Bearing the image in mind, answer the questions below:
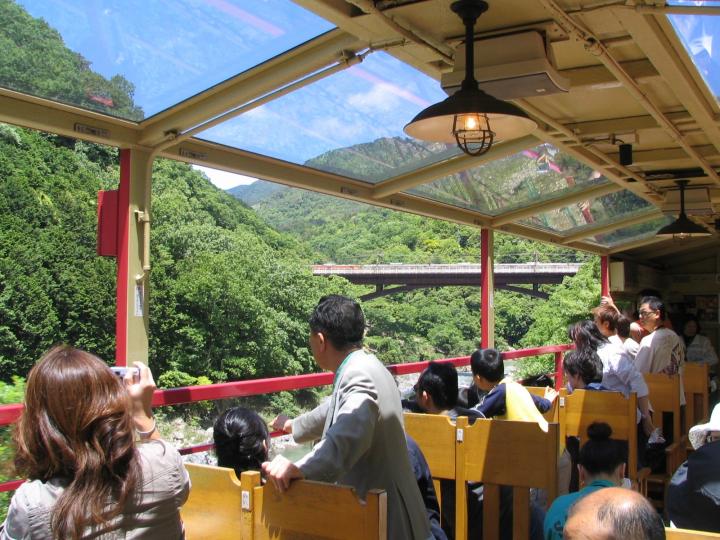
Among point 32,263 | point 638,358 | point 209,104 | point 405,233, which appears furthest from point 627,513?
point 405,233

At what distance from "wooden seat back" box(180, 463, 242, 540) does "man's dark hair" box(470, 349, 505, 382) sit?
1810 mm

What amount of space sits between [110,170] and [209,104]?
31.7m

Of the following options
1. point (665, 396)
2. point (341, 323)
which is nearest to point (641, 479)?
point (665, 396)

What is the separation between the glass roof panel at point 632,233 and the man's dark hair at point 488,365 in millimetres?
5895

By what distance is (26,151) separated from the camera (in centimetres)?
3077

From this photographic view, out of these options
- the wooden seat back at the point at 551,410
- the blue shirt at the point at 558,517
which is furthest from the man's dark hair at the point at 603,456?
the wooden seat back at the point at 551,410

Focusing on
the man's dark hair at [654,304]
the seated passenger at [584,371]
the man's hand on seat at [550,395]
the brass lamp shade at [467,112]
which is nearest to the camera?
the brass lamp shade at [467,112]

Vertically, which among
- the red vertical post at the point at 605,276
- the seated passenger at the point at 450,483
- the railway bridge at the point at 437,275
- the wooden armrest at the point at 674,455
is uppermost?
the railway bridge at the point at 437,275

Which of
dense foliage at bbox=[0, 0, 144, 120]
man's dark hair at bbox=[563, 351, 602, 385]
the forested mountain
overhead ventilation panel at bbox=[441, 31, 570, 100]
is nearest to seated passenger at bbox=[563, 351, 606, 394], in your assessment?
man's dark hair at bbox=[563, 351, 602, 385]

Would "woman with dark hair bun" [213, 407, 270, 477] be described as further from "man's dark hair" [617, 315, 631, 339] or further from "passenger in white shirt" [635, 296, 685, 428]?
"passenger in white shirt" [635, 296, 685, 428]

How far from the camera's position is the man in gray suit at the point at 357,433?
75.5 inches

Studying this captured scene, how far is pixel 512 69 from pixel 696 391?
414 cm

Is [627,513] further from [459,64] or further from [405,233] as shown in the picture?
[405,233]

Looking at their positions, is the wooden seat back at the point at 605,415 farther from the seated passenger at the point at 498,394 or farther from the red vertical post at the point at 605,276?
the red vertical post at the point at 605,276
